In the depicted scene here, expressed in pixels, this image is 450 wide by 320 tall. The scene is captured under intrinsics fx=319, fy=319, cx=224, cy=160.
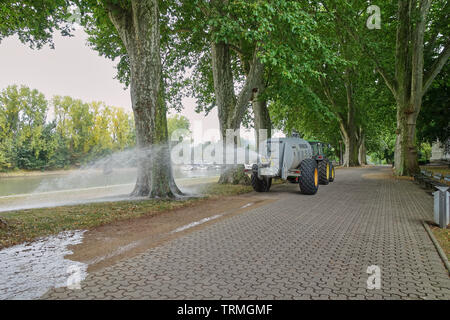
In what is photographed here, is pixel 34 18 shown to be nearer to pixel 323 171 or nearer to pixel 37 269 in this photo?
pixel 37 269

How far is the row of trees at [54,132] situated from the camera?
4231 centimetres

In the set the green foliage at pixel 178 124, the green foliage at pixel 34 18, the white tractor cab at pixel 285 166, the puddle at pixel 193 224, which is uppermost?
the green foliage at pixel 178 124

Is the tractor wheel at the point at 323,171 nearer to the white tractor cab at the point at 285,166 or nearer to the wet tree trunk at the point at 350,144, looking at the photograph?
the white tractor cab at the point at 285,166

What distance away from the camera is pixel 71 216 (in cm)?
788

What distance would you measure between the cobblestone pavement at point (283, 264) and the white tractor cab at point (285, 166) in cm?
428

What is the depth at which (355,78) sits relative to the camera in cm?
3206

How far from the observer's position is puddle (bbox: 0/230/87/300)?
3633mm

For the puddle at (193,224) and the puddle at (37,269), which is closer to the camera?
the puddle at (37,269)

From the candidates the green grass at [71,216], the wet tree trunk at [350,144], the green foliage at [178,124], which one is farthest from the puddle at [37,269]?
the green foliage at [178,124]

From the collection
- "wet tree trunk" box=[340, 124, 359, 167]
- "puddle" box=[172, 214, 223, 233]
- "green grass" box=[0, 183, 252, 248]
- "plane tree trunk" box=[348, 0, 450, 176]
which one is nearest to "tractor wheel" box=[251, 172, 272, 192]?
"green grass" box=[0, 183, 252, 248]

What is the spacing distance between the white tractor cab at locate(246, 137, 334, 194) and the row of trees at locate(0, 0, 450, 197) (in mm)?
2656

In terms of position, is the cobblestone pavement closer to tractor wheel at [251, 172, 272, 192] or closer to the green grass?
the green grass

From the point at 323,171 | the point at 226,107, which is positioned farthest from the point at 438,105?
the point at 226,107
